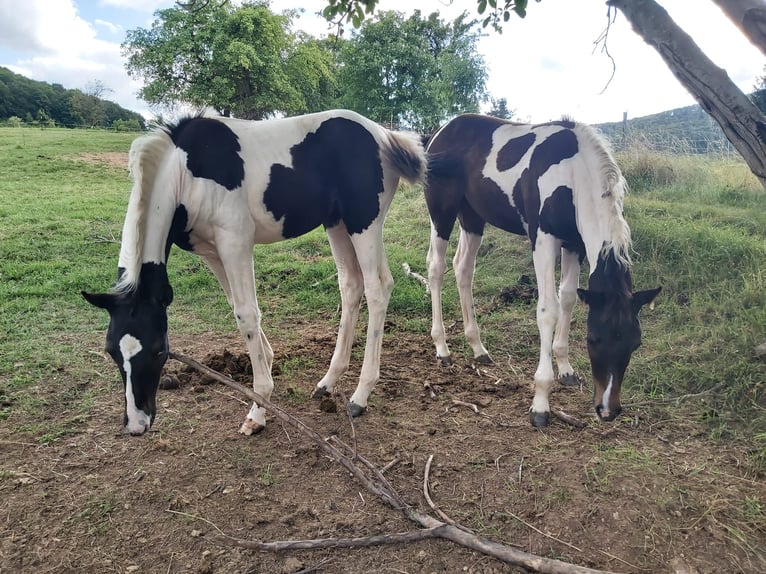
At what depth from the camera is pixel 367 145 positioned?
11.1ft

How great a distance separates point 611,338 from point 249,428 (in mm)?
2397

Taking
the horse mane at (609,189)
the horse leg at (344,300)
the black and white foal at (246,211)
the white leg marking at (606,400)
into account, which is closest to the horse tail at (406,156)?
A: the black and white foal at (246,211)

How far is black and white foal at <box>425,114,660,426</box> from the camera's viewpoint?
2867mm

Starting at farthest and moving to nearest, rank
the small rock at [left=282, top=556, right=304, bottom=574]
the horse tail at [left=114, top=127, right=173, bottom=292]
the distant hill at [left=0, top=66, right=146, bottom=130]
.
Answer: the distant hill at [left=0, top=66, right=146, bottom=130]
the horse tail at [left=114, top=127, right=173, bottom=292]
the small rock at [left=282, top=556, right=304, bottom=574]

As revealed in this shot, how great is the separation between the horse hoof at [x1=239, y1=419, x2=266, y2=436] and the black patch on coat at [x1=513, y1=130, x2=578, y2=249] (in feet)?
7.86

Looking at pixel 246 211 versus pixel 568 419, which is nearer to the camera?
pixel 246 211

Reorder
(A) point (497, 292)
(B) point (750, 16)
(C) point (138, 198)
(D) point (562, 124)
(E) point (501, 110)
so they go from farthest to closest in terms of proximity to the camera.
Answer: (E) point (501, 110) < (A) point (497, 292) < (D) point (562, 124) < (C) point (138, 198) < (B) point (750, 16)

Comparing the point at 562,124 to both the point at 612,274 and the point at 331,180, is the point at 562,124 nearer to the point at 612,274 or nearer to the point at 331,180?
the point at 612,274

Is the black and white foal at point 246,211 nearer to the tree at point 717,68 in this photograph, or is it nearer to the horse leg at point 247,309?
the horse leg at point 247,309

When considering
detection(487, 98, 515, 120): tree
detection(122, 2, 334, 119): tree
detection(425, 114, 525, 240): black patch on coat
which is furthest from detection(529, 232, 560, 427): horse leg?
detection(122, 2, 334, 119): tree

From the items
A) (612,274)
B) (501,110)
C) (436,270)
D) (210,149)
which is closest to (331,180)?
(210,149)

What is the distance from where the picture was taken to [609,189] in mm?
3080

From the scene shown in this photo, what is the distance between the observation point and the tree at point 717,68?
6.57 feet

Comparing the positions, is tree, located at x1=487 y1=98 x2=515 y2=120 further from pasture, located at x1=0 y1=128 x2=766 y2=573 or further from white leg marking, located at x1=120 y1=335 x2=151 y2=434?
white leg marking, located at x1=120 y1=335 x2=151 y2=434
